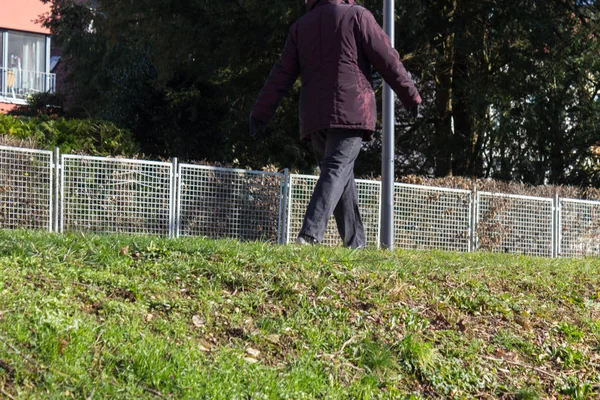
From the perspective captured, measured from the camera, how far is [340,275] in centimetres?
558

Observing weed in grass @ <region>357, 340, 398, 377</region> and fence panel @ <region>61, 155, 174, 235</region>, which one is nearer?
weed in grass @ <region>357, 340, 398, 377</region>

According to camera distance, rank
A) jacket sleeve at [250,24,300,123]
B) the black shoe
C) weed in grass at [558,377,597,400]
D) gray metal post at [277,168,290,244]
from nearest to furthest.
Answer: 1. weed in grass at [558,377,597,400]
2. the black shoe
3. jacket sleeve at [250,24,300,123]
4. gray metal post at [277,168,290,244]

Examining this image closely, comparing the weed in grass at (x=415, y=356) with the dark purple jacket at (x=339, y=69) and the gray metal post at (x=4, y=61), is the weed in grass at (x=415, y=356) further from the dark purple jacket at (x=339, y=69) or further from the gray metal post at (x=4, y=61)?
the gray metal post at (x=4, y=61)

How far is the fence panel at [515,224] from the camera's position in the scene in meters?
12.1

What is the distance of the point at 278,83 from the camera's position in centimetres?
732

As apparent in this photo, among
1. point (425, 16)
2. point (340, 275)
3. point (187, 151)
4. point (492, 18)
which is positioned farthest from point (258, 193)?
point (187, 151)

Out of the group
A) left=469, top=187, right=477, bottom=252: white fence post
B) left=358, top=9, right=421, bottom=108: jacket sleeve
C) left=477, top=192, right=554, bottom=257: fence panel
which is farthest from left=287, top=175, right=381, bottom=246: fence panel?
left=358, top=9, right=421, bottom=108: jacket sleeve

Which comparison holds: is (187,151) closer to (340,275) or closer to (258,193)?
(258,193)

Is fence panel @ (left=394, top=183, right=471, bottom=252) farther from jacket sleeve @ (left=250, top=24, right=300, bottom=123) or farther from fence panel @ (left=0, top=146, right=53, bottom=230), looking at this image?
fence panel @ (left=0, top=146, right=53, bottom=230)

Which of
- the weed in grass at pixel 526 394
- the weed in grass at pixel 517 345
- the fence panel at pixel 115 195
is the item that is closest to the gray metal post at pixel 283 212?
the fence panel at pixel 115 195

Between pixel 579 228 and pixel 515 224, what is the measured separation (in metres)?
1.36

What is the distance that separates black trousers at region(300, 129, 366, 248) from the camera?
6.90 meters

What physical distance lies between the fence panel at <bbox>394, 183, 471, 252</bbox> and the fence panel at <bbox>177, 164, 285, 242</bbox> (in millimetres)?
1734

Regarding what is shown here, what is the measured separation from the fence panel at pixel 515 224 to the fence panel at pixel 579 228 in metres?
0.24
